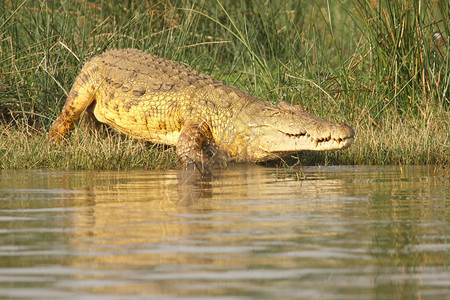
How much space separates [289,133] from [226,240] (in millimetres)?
4595

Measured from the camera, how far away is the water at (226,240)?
119 inches

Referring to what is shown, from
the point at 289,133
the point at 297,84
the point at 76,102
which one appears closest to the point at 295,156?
the point at 289,133

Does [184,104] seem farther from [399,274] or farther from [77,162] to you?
[399,274]

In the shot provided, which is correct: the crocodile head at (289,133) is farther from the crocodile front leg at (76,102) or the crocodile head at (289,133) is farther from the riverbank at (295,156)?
the crocodile front leg at (76,102)

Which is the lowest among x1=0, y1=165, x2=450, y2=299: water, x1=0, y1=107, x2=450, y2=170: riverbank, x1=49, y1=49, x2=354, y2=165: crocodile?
x1=0, y1=165, x2=450, y2=299: water

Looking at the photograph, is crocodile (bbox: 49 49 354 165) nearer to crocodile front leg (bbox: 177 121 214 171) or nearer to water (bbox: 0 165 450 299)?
crocodile front leg (bbox: 177 121 214 171)

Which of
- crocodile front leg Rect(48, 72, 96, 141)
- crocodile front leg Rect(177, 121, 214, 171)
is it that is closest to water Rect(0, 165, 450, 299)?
crocodile front leg Rect(177, 121, 214, 171)

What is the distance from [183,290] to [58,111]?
7.12 metres

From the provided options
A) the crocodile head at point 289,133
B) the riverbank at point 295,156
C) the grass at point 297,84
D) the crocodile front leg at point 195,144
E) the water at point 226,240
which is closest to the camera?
the water at point 226,240

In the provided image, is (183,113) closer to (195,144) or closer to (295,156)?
(195,144)

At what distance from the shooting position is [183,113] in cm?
894

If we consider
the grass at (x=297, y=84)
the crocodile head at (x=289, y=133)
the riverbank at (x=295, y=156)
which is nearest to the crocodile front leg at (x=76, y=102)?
the grass at (x=297, y=84)

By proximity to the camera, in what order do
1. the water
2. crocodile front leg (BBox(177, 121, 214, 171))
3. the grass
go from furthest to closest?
crocodile front leg (BBox(177, 121, 214, 171)), the grass, the water

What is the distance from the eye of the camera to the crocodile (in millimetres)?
8453
